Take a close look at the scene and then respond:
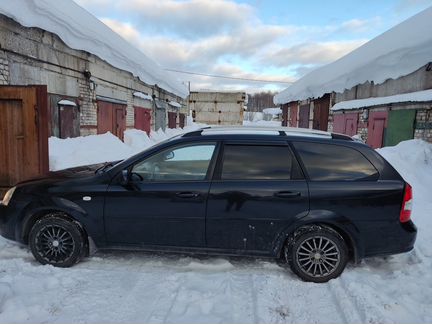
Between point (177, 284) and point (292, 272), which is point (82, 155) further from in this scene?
point (292, 272)

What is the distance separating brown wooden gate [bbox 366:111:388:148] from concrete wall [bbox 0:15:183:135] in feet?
30.7

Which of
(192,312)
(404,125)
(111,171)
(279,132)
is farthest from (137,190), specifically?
(404,125)

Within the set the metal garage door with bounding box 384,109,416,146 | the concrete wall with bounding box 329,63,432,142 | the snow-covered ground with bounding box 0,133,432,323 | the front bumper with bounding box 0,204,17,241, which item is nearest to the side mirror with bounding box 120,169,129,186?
the snow-covered ground with bounding box 0,133,432,323

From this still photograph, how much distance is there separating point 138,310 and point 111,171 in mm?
1508

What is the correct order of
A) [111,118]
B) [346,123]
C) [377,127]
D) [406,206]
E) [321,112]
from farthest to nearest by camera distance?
1. [321,112]
2. [346,123]
3. [111,118]
4. [377,127]
5. [406,206]

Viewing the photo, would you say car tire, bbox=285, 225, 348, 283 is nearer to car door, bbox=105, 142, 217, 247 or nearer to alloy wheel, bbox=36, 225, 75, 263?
car door, bbox=105, 142, 217, 247

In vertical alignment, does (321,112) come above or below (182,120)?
above

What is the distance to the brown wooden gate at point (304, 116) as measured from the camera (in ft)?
62.7

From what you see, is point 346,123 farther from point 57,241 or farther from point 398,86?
point 57,241

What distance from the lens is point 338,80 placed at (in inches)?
492

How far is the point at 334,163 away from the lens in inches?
132

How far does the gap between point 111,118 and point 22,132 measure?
268 inches

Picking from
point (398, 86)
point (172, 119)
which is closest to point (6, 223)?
point (398, 86)

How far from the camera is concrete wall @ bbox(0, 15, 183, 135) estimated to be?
6.37m
